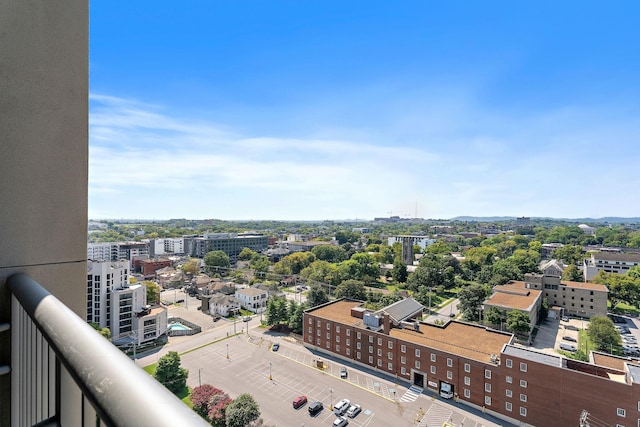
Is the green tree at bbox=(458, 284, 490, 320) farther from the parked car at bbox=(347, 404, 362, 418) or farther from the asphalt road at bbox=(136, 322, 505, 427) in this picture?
the parked car at bbox=(347, 404, 362, 418)

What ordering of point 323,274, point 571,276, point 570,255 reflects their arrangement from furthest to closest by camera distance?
1. point 570,255
2. point 571,276
3. point 323,274

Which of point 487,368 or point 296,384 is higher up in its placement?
point 487,368

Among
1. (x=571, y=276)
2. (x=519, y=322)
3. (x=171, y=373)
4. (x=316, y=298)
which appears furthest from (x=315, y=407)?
(x=571, y=276)

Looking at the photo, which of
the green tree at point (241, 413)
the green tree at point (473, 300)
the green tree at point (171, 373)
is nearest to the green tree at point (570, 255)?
the green tree at point (473, 300)

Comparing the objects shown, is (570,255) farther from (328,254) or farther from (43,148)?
(43,148)

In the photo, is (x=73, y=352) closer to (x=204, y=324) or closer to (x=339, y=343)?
(x=339, y=343)

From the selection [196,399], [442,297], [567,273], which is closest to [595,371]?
[196,399]

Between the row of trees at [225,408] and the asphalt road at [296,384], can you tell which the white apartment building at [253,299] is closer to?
the asphalt road at [296,384]
